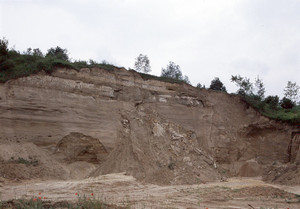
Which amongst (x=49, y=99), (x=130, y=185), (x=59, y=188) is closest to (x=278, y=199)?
(x=130, y=185)

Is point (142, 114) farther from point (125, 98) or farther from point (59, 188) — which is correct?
point (59, 188)

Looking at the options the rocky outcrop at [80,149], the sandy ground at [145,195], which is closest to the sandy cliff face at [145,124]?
the rocky outcrop at [80,149]

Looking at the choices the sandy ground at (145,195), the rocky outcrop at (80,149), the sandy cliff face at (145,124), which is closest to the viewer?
the sandy ground at (145,195)

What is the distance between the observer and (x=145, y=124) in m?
17.7

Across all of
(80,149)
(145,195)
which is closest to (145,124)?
(80,149)

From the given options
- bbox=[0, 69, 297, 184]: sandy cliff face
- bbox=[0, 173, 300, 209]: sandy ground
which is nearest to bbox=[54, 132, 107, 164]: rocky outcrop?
bbox=[0, 69, 297, 184]: sandy cliff face

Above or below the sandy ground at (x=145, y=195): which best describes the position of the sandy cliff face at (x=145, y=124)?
above

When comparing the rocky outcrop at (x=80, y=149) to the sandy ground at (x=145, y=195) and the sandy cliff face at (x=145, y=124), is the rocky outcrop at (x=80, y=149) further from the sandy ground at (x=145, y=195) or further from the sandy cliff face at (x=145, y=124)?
the sandy ground at (x=145, y=195)

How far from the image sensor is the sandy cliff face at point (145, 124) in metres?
14.4

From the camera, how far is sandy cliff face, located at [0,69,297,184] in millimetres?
14414

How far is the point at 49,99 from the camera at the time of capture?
49.4ft

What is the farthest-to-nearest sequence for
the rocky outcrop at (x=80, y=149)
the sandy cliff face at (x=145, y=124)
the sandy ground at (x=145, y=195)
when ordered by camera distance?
the rocky outcrop at (x=80, y=149) < the sandy cliff face at (x=145, y=124) < the sandy ground at (x=145, y=195)

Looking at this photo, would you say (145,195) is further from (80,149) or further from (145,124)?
(145,124)

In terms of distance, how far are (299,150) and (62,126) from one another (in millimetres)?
16701
